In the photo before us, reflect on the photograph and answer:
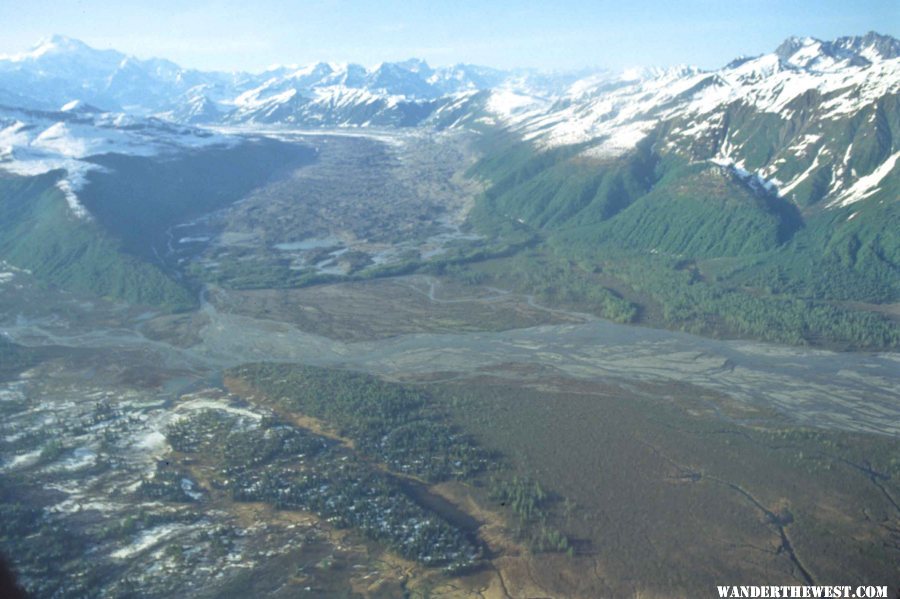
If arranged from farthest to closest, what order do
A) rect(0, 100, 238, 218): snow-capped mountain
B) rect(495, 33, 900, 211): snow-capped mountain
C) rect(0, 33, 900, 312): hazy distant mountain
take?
1. rect(0, 100, 238, 218): snow-capped mountain
2. rect(495, 33, 900, 211): snow-capped mountain
3. rect(0, 33, 900, 312): hazy distant mountain

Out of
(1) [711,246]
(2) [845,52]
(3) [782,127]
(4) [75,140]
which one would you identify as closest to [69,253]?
(4) [75,140]

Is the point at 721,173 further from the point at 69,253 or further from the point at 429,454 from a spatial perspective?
the point at 69,253

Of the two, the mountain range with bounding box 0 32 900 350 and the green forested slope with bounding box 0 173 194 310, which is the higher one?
the mountain range with bounding box 0 32 900 350

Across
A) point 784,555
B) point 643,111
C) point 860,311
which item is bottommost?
point 784,555

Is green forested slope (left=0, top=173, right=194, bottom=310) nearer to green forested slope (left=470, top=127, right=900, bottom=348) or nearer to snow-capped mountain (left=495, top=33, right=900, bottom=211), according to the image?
green forested slope (left=470, top=127, right=900, bottom=348)

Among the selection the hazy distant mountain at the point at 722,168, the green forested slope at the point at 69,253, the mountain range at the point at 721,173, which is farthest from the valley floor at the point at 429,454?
the hazy distant mountain at the point at 722,168


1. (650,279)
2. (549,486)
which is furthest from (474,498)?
(650,279)

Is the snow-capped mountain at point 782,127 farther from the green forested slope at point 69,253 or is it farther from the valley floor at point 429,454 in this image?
the green forested slope at point 69,253

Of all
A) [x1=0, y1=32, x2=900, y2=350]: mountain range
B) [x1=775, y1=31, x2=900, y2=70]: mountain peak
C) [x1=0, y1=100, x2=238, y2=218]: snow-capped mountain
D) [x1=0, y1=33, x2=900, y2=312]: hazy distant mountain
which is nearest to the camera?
[x1=0, y1=32, x2=900, y2=350]: mountain range

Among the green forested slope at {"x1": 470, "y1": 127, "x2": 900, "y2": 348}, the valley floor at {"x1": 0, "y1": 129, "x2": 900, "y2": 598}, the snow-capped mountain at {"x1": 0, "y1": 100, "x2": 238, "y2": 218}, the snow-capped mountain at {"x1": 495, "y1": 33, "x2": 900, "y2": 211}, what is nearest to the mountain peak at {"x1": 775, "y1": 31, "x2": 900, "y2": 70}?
the snow-capped mountain at {"x1": 495, "y1": 33, "x2": 900, "y2": 211}

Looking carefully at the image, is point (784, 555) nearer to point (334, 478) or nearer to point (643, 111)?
point (334, 478)

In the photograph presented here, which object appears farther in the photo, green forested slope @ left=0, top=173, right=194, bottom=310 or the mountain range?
the mountain range
